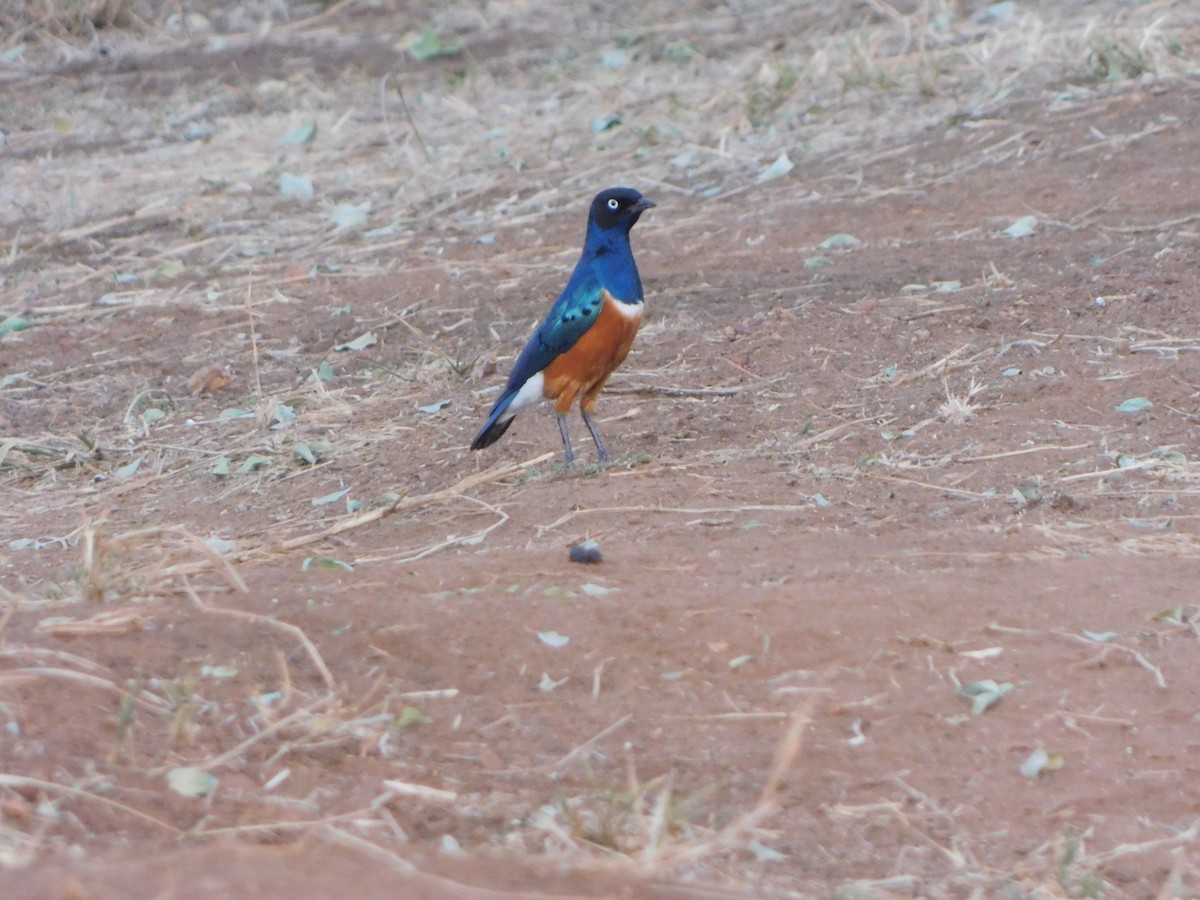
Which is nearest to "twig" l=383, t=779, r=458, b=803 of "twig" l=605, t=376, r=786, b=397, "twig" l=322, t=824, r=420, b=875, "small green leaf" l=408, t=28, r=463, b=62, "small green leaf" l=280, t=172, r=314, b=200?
"twig" l=322, t=824, r=420, b=875

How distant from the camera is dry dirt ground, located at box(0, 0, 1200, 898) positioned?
10.2ft

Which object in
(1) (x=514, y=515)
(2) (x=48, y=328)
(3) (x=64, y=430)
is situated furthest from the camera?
(2) (x=48, y=328)

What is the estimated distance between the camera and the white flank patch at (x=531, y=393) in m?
5.85

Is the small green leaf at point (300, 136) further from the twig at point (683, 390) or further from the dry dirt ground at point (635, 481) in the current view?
the twig at point (683, 390)

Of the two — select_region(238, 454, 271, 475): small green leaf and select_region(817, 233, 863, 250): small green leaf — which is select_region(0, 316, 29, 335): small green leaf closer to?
select_region(238, 454, 271, 475): small green leaf

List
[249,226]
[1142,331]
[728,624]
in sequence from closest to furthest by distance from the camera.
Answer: [728,624] → [1142,331] → [249,226]

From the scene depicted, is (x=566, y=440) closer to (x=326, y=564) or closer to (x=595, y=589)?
(x=326, y=564)

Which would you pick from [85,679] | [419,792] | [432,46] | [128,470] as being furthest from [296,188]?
[419,792]

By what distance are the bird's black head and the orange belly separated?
42cm

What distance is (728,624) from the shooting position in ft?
12.9

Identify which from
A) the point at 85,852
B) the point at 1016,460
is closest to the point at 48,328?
the point at 1016,460

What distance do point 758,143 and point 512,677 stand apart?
6455 millimetres

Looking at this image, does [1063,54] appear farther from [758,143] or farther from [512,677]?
[512,677]

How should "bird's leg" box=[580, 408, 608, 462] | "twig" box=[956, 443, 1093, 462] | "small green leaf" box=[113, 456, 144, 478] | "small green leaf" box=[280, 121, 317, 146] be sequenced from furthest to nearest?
"small green leaf" box=[280, 121, 317, 146]
"small green leaf" box=[113, 456, 144, 478]
"bird's leg" box=[580, 408, 608, 462]
"twig" box=[956, 443, 1093, 462]
